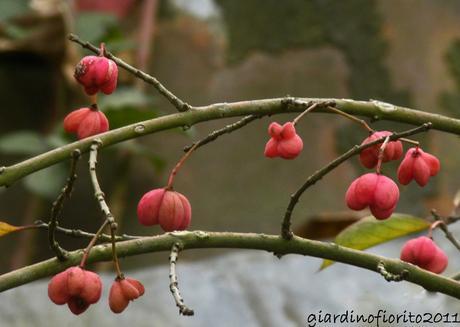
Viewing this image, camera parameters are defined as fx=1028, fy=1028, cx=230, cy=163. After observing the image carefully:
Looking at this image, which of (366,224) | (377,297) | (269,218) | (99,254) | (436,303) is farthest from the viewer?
(269,218)

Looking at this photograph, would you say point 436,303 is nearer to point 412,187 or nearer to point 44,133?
point 412,187

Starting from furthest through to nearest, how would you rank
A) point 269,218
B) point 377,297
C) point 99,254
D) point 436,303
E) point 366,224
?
1. point 269,218
2. point 377,297
3. point 436,303
4. point 366,224
5. point 99,254

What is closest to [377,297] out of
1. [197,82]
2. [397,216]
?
[397,216]

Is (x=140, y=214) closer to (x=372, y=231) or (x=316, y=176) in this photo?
(x=316, y=176)

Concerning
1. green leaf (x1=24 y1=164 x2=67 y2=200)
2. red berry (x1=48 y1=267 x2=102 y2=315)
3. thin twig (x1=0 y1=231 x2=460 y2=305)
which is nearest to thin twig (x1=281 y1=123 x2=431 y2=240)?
thin twig (x1=0 y1=231 x2=460 y2=305)

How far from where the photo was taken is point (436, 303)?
120 cm

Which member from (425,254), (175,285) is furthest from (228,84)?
(175,285)

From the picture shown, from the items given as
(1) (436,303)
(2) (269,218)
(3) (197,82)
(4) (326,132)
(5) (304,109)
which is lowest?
(1) (436,303)

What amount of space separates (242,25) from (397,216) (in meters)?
1.65

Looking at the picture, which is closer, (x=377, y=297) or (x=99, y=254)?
(x=99, y=254)

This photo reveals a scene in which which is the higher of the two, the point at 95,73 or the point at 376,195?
the point at 95,73

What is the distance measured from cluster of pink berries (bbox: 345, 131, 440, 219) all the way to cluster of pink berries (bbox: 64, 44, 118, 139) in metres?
0.17

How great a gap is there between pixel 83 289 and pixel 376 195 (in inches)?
8.0

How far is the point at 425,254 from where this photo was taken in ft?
2.53
